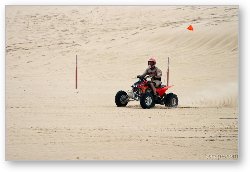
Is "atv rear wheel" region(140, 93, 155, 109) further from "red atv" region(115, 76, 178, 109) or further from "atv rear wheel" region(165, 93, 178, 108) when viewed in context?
"atv rear wheel" region(165, 93, 178, 108)

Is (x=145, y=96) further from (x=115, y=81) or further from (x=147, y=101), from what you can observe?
(x=115, y=81)

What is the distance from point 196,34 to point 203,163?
5.79ft

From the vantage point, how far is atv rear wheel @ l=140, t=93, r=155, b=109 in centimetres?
4803

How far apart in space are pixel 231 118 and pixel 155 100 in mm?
1142

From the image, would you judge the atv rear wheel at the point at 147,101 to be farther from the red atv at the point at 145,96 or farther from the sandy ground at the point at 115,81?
the sandy ground at the point at 115,81

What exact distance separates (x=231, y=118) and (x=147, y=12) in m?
1.81

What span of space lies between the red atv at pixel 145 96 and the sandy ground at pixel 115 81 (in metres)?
0.09

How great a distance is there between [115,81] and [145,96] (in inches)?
17.9

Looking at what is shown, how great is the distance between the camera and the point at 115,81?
4812cm

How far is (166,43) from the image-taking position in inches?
1886

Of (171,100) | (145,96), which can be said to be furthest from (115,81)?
(171,100)

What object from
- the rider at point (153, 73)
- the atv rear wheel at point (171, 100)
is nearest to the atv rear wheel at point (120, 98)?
the rider at point (153, 73)

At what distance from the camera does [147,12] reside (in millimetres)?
47750

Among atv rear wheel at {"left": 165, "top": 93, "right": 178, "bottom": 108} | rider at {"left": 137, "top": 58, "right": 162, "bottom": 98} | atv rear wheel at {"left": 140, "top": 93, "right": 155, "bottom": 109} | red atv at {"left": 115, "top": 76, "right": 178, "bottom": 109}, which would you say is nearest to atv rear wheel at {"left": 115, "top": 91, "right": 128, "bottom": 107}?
red atv at {"left": 115, "top": 76, "right": 178, "bottom": 109}
